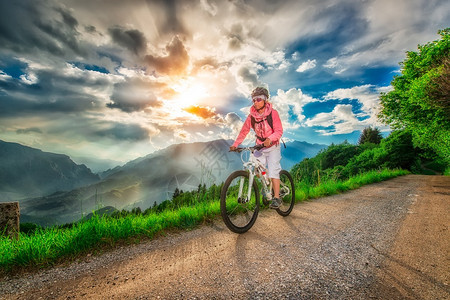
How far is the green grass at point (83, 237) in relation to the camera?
9.51 ft

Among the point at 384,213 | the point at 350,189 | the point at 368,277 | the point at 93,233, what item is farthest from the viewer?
the point at 350,189

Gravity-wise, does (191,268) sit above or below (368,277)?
above

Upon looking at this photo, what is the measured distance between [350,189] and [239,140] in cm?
780

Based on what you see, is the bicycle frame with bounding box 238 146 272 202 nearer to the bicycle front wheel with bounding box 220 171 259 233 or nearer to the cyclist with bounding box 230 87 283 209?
the bicycle front wheel with bounding box 220 171 259 233

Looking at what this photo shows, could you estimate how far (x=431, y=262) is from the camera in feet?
9.23

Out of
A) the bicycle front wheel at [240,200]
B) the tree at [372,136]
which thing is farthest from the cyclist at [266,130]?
the tree at [372,136]

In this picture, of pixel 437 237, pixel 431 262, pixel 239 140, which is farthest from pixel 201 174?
pixel 437 237

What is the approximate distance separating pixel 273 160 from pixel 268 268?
9.19ft

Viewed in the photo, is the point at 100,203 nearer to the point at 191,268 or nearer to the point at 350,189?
the point at 191,268

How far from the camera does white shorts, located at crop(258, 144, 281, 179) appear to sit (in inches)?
199

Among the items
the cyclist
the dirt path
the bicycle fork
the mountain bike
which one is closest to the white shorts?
the cyclist

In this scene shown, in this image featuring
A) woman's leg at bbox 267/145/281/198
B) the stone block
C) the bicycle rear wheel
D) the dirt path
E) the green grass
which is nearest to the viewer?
the dirt path

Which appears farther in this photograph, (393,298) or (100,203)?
(100,203)

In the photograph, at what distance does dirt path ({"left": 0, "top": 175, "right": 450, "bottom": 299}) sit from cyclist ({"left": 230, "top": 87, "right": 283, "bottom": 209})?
127 centimetres
